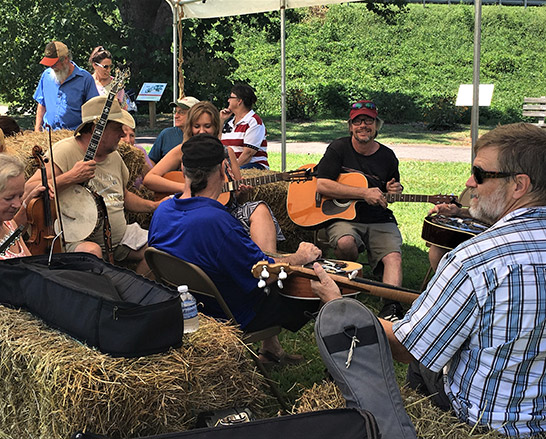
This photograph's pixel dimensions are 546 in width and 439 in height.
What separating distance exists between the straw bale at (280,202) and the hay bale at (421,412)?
3.88m

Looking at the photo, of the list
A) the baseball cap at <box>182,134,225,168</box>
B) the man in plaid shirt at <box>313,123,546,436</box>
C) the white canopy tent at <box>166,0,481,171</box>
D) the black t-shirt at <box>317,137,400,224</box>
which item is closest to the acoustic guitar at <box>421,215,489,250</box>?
the black t-shirt at <box>317,137,400,224</box>

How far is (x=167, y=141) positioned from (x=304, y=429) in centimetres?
489

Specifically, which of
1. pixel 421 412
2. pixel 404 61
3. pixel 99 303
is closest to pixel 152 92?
pixel 99 303

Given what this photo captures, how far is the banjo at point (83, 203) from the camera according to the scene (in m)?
4.32

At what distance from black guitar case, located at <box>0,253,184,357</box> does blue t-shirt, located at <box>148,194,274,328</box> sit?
47 centimetres

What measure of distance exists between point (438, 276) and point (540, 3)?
3579 cm

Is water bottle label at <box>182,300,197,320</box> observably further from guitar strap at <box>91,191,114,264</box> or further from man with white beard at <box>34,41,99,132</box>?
man with white beard at <box>34,41,99,132</box>

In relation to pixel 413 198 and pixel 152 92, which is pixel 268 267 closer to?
pixel 413 198

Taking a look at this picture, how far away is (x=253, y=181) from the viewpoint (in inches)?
223

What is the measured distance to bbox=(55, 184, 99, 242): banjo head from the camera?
14.2 feet

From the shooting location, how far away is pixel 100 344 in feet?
7.84

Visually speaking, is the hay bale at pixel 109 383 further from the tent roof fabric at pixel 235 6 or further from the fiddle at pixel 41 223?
the tent roof fabric at pixel 235 6

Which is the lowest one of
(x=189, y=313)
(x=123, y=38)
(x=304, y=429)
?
(x=304, y=429)

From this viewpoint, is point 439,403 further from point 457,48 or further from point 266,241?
point 457,48
